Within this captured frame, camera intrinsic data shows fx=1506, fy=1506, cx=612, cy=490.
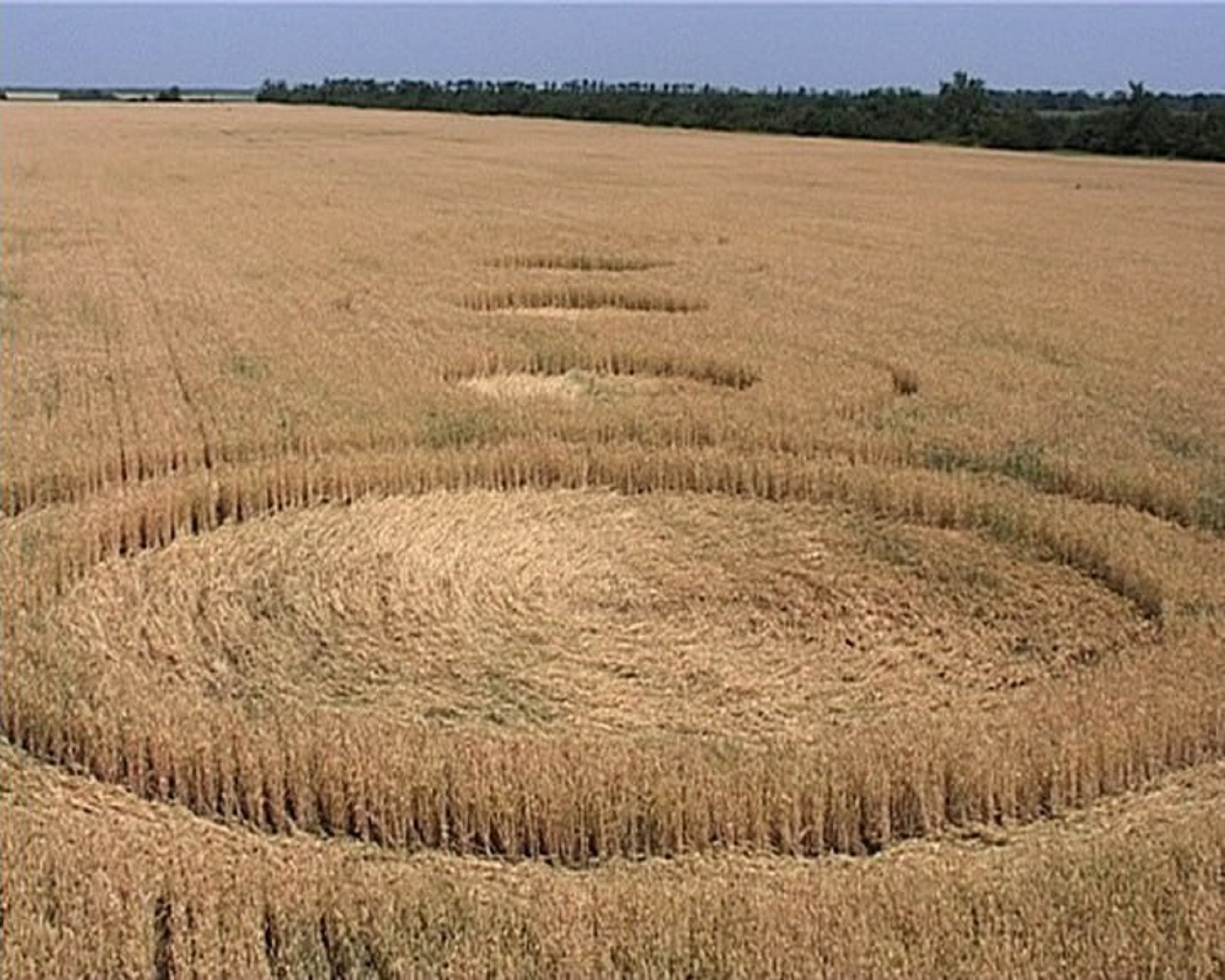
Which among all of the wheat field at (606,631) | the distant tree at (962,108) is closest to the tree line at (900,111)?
the distant tree at (962,108)

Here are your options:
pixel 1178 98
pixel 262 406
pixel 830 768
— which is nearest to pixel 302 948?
Result: pixel 830 768

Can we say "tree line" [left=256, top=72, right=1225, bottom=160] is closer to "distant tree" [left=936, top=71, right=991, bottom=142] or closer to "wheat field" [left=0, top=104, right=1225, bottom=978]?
"distant tree" [left=936, top=71, right=991, bottom=142]

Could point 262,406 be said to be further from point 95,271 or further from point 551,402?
point 95,271

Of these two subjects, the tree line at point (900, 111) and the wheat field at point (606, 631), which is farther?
the tree line at point (900, 111)

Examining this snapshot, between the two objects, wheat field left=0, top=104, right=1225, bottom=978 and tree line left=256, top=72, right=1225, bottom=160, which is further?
tree line left=256, top=72, right=1225, bottom=160

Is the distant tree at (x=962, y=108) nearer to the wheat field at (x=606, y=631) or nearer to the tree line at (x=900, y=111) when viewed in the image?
the tree line at (x=900, y=111)

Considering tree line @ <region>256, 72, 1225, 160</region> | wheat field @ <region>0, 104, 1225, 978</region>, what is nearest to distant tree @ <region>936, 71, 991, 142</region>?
tree line @ <region>256, 72, 1225, 160</region>

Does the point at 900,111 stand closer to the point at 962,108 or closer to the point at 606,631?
the point at 962,108
